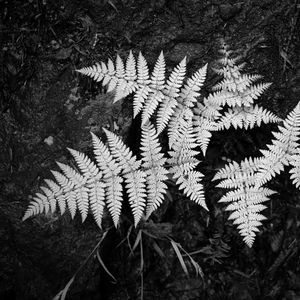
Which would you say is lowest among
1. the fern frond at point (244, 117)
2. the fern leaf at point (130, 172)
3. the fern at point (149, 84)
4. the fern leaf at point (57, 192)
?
the fern leaf at point (57, 192)

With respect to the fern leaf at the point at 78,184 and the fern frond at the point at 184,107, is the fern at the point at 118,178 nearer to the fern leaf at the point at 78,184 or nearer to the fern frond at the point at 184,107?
the fern leaf at the point at 78,184

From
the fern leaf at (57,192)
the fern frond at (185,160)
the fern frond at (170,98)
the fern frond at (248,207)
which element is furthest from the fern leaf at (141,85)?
the fern frond at (248,207)

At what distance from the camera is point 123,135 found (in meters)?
4.25

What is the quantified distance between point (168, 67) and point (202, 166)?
1432mm

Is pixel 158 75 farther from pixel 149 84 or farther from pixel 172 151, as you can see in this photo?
pixel 172 151

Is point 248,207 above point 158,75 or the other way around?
the other way around

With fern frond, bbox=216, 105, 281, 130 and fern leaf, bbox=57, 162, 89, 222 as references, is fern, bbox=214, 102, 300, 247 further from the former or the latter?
fern leaf, bbox=57, 162, 89, 222

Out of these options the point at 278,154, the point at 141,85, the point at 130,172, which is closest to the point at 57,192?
the point at 130,172

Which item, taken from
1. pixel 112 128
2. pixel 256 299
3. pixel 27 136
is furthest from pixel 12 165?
pixel 256 299

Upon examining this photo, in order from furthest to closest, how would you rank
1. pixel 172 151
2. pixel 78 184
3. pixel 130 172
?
pixel 172 151, pixel 130 172, pixel 78 184

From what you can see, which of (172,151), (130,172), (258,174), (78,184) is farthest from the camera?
(172,151)

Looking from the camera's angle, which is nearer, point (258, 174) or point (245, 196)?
point (258, 174)

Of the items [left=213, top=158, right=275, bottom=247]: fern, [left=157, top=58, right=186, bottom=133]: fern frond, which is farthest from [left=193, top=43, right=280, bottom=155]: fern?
[left=213, top=158, right=275, bottom=247]: fern

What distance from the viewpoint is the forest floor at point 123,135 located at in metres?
3.98
